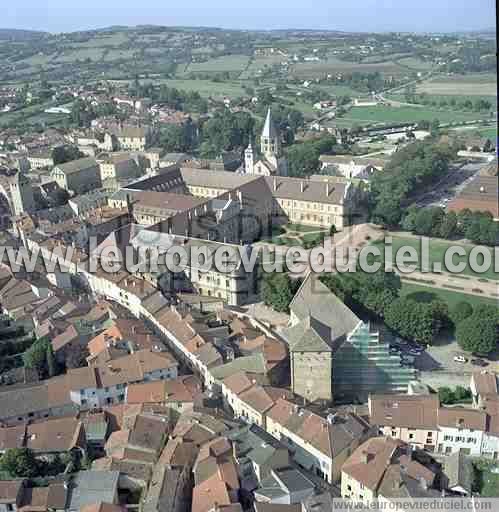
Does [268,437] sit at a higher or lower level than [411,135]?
lower

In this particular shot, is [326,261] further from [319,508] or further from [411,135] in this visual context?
[411,135]

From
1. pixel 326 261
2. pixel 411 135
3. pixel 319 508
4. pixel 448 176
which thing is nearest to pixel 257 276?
pixel 326 261

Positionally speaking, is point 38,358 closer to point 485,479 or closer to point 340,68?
point 485,479

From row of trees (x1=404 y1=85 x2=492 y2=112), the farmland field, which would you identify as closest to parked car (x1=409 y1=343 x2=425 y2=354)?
row of trees (x1=404 y1=85 x2=492 y2=112)

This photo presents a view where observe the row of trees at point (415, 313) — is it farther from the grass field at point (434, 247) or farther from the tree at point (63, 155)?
the tree at point (63, 155)

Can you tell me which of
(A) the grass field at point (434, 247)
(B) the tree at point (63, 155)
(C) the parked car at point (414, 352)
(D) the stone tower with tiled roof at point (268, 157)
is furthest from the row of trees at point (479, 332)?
(B) the tree at point (63, 155)
